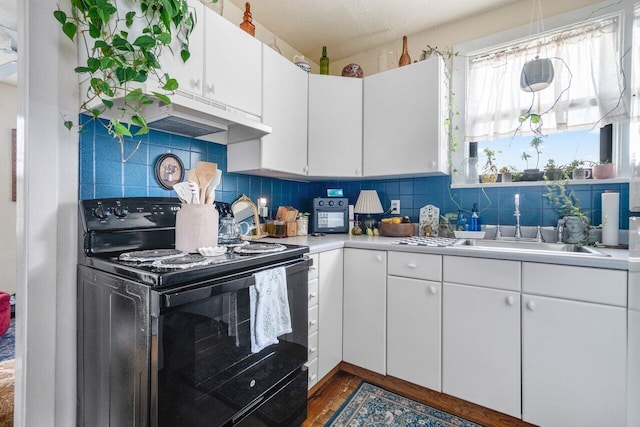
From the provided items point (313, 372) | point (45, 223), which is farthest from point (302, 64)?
point (313, 372)

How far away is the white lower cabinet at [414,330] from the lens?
166 centimetres

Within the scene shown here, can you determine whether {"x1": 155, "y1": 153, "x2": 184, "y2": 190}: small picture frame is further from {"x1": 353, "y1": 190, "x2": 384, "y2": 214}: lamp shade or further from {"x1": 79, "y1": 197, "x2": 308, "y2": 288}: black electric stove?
{"x1": 353, "y1": 190, "x2": 384, "y2": 214}: lamp shade

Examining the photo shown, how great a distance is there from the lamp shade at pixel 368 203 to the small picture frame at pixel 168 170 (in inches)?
54.0

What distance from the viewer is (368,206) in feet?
7.98

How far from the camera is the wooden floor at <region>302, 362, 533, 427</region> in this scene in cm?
157

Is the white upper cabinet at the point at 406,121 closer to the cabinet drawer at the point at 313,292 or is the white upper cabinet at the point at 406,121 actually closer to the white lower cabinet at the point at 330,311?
the white lower cabinet at the point at 330,311

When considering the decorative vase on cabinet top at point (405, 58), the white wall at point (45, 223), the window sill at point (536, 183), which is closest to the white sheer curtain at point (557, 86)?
the window sill at point (536, 183)

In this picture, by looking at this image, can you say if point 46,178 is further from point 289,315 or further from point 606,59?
point 606,59

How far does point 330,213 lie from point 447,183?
93 cm

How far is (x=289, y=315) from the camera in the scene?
4.33 ft

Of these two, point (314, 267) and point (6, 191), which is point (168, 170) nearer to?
point (314, 267)

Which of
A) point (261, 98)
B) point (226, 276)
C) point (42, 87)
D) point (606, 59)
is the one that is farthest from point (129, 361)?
point (606, 59)

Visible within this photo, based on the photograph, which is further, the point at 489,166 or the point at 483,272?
the point at 489,166

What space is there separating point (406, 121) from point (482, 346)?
58.4 inches
